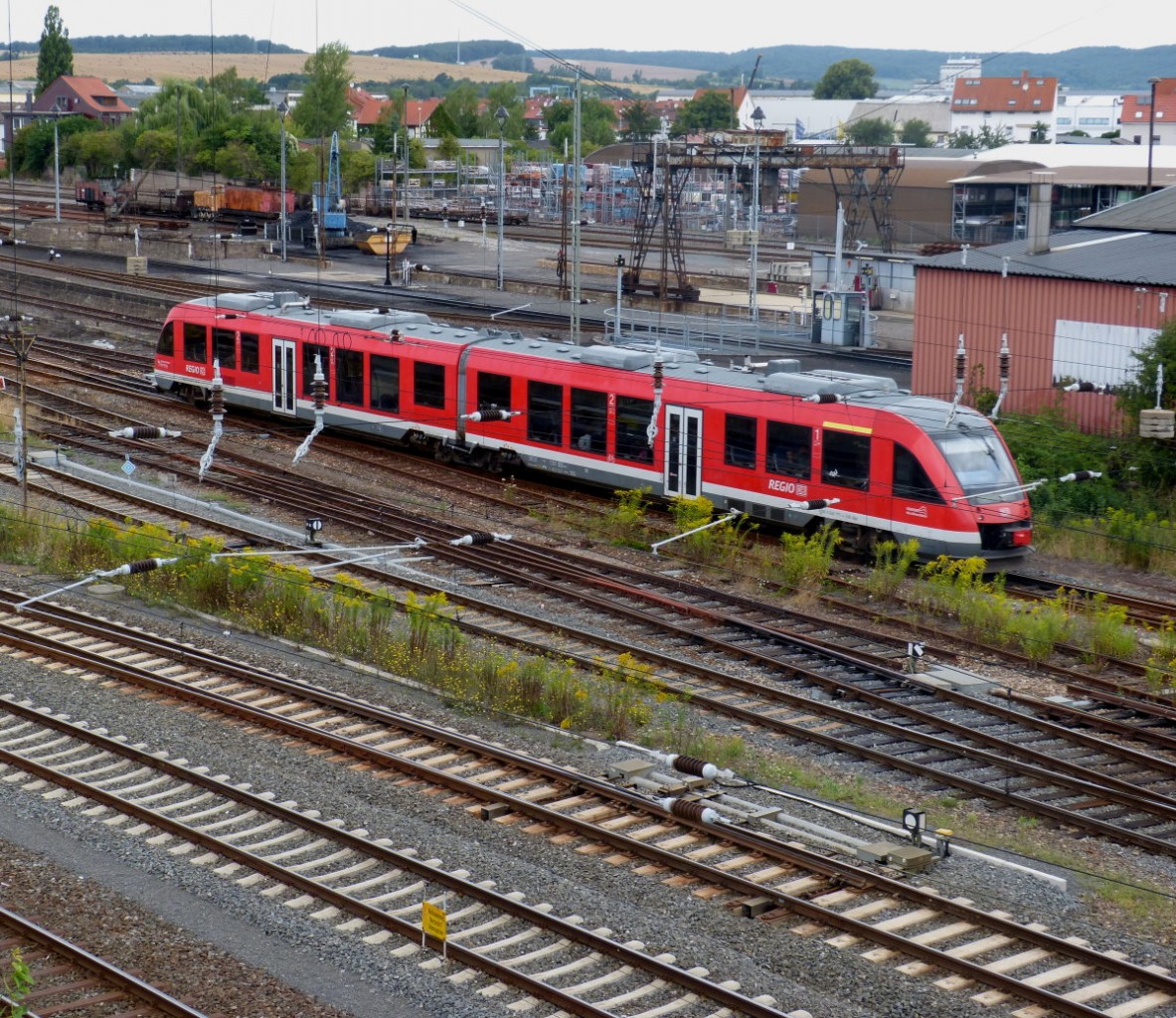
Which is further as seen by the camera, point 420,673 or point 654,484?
point 654,484

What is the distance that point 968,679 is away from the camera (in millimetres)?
16594

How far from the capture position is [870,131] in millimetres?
152500

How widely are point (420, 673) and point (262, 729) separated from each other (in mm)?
2189

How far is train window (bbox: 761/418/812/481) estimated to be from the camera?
21781mm

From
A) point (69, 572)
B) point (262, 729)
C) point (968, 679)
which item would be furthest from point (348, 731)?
point (69, 572)

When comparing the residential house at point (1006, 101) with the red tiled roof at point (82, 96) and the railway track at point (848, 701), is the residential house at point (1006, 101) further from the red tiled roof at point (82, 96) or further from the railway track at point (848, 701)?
the railway track at point (848, 701)

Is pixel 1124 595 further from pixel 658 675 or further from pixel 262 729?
pixel 262 729

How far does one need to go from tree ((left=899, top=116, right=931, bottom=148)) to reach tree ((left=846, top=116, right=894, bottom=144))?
9.70ft

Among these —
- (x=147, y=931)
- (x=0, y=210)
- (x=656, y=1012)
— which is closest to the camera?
(x=656, y=1012)

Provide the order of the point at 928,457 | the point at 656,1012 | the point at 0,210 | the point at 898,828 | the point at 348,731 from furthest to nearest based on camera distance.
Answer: the point at 0,210 < the point at 928,457 < the point at 348,731 < the point at 898,828 < the point at 656,1012

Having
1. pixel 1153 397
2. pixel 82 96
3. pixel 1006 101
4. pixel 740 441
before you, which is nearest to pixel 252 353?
pixel 740 441

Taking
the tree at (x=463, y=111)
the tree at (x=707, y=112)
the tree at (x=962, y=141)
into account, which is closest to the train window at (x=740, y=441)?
the tree at (x=463, y=111)

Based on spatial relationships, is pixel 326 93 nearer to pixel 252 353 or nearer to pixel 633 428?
pixel 252 353

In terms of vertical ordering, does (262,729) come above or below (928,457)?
below
